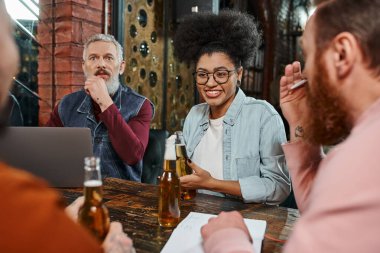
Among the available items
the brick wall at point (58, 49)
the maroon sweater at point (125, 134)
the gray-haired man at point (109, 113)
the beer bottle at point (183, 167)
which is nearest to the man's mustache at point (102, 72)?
the gray-haired man at point (109, 113)

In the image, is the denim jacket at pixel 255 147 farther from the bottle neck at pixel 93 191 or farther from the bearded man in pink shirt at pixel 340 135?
the bottle neck at pixel 93 191

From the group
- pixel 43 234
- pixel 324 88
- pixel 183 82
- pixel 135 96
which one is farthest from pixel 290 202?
pixel 183 82

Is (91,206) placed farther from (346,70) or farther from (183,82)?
(183,82)

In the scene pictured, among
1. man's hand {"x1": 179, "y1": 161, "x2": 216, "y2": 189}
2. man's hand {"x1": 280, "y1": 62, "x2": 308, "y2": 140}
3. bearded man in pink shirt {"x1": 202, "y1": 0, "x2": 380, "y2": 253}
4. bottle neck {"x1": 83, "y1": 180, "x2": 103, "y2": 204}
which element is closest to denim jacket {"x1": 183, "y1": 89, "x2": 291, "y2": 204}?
man's hand {"x1": 179, "y1": 161, "x2": 216, "y2": 189}

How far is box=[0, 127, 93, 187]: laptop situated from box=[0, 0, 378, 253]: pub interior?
1cm

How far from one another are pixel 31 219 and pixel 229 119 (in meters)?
1.39

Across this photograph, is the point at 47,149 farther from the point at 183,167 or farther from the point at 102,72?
the point at 102,72

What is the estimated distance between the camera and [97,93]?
2.06 meters

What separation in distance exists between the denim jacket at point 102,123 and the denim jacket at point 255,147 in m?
0.48

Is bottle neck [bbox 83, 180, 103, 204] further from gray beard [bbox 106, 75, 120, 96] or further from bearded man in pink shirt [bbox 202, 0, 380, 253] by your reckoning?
gray beard [bbox 106, 75, 120, 96]

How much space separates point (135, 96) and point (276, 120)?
3.15ft

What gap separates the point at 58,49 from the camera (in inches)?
108

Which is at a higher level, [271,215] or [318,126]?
[318,126]

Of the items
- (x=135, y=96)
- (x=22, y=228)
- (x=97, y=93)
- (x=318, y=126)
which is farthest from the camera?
(x=135, y=96)
